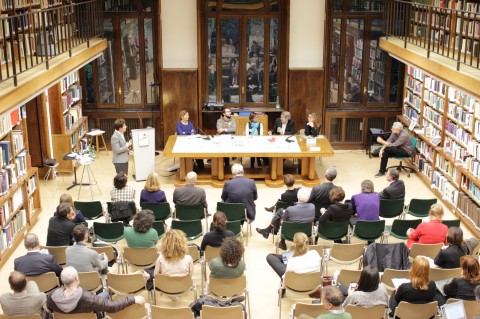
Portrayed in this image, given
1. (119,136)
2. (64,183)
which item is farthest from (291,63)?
(64,183)

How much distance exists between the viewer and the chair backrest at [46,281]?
662cm

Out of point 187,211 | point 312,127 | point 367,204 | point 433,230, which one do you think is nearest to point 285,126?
point 312,127

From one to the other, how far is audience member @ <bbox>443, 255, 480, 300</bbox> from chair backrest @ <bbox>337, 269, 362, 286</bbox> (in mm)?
937

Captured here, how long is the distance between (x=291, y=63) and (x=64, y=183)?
5.59 meters

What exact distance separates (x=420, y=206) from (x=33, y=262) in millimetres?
5426

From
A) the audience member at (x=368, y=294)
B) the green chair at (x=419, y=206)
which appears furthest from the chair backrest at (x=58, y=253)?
the green chair at (x=419, y=206)

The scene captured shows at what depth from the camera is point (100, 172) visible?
41.3ft

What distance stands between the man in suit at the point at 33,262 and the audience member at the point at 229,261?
178cm

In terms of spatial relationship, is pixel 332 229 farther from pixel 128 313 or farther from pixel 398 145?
pixel 398 145

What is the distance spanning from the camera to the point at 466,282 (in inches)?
248

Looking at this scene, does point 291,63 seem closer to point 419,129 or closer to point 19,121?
point 419,129

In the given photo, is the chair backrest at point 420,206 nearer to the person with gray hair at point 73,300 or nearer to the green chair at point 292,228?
the green chair at point 292,228

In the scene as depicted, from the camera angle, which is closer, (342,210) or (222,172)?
(342,210)

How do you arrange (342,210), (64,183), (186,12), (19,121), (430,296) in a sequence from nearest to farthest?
(430,296)
(342,210)
(19,121)
(64,183)
(186,12)
